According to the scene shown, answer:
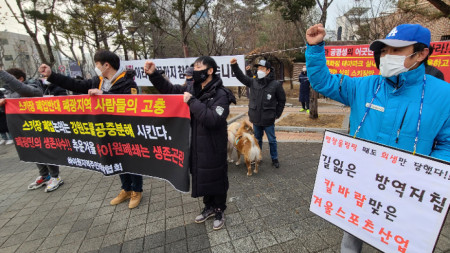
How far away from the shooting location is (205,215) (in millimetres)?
3035

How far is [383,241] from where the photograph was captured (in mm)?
1528

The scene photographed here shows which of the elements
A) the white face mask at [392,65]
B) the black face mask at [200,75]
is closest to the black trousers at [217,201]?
the black face mask at [200,75]

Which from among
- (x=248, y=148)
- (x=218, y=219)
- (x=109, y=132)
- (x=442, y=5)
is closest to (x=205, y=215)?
(x=218, y=219)

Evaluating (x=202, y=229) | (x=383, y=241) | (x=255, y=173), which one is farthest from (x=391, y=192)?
(x=255, y=173)

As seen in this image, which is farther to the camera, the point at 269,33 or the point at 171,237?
the point at 269,33

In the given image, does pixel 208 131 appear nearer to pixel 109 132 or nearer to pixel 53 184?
pixel 109 132

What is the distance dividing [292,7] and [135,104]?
6.50 metres

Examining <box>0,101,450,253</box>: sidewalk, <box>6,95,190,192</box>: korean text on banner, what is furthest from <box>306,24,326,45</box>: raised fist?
<box>0,101,450,253</box>: sidewalk

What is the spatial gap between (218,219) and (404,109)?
2.34 metres

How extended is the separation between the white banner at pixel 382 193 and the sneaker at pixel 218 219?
142cm

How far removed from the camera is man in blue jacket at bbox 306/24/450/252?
1.44 metres

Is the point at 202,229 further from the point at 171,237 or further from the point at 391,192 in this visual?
the point at 391,192

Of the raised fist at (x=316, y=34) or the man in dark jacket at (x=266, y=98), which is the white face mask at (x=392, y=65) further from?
the man in dark jacket at (x=266, y=98)

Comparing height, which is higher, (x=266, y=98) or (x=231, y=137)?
(x=266, y=98)
